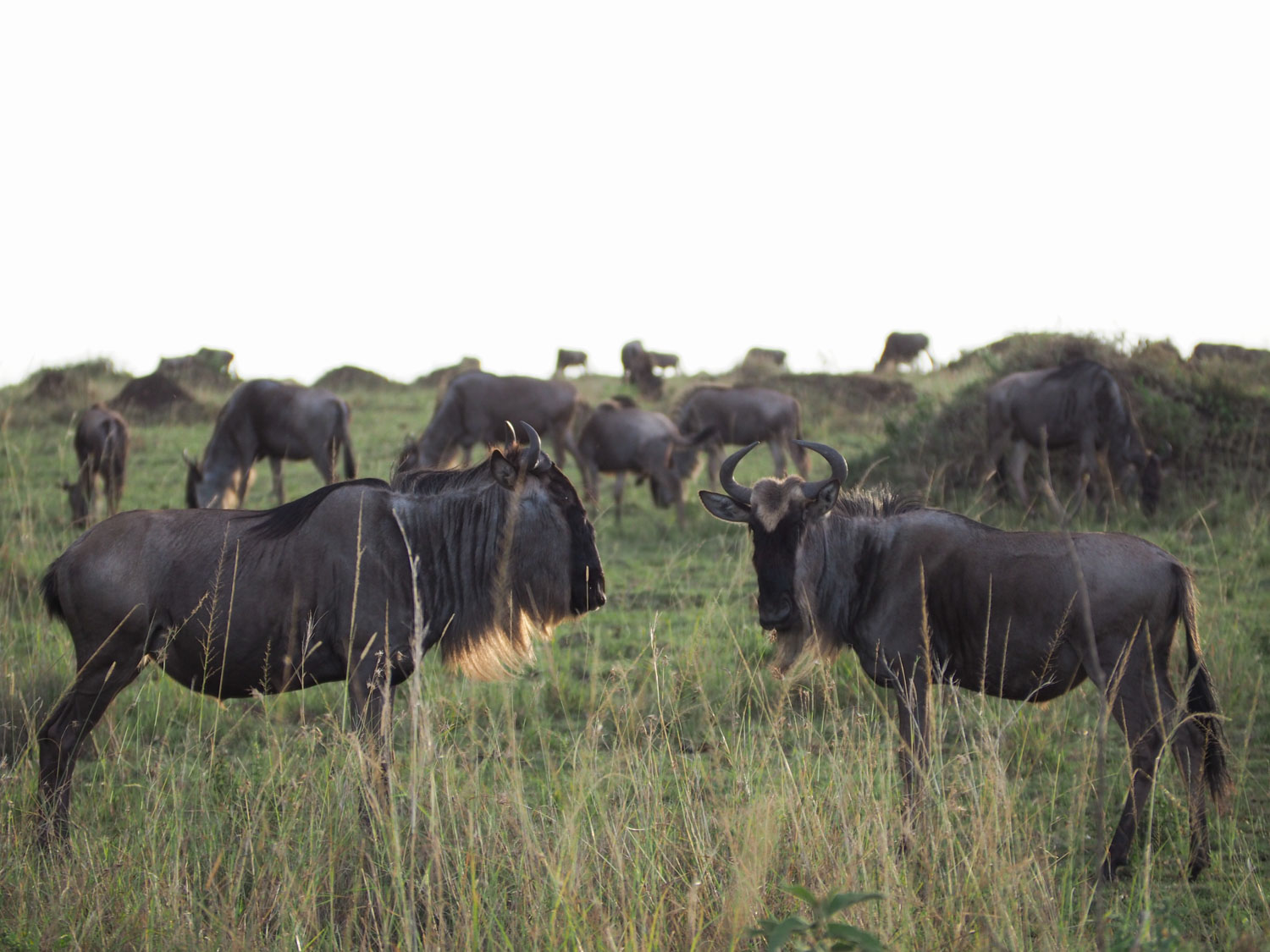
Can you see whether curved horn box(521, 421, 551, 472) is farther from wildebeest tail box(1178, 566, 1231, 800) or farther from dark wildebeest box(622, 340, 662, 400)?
dark wildebeest box(622, 340, 662, 400)

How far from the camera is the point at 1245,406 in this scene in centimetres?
999

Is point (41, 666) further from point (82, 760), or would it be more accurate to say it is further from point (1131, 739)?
point (1131, 739)

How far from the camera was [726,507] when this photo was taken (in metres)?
4.27

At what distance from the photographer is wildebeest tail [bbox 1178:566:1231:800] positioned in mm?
3451

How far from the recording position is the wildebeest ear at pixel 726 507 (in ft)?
13.8

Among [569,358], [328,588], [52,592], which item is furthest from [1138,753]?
[569,358]

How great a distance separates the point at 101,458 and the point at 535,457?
22.3ft

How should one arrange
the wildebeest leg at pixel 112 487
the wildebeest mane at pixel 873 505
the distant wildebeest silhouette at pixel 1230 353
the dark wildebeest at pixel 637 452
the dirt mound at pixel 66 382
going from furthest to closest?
the dirt mound at pixel 66 382 < the distant wildebeest silhouette at pixel 1230 353 < the dark wildebeest at pixel 637 452 < the wildebeest leg at pixel 112 487 < the wildebeest mane at pixel 873 505

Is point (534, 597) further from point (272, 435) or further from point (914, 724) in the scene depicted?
point (272, 435)

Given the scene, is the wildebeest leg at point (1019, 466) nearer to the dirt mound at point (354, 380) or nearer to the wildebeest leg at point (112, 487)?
the wildebeest leg at point (112, 487)

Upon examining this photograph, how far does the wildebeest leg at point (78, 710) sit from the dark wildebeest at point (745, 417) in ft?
30.9

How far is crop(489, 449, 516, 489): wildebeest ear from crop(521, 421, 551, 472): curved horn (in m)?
0.06

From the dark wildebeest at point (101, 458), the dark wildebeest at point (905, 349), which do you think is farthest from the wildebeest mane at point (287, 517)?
the dark wildebeest at point (905, 349)

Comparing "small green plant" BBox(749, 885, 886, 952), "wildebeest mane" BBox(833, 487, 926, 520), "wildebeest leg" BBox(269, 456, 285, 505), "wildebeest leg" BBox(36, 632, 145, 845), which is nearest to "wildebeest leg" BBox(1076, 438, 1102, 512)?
"wildebeest mane" BBox(833, 487, 926, 520)
